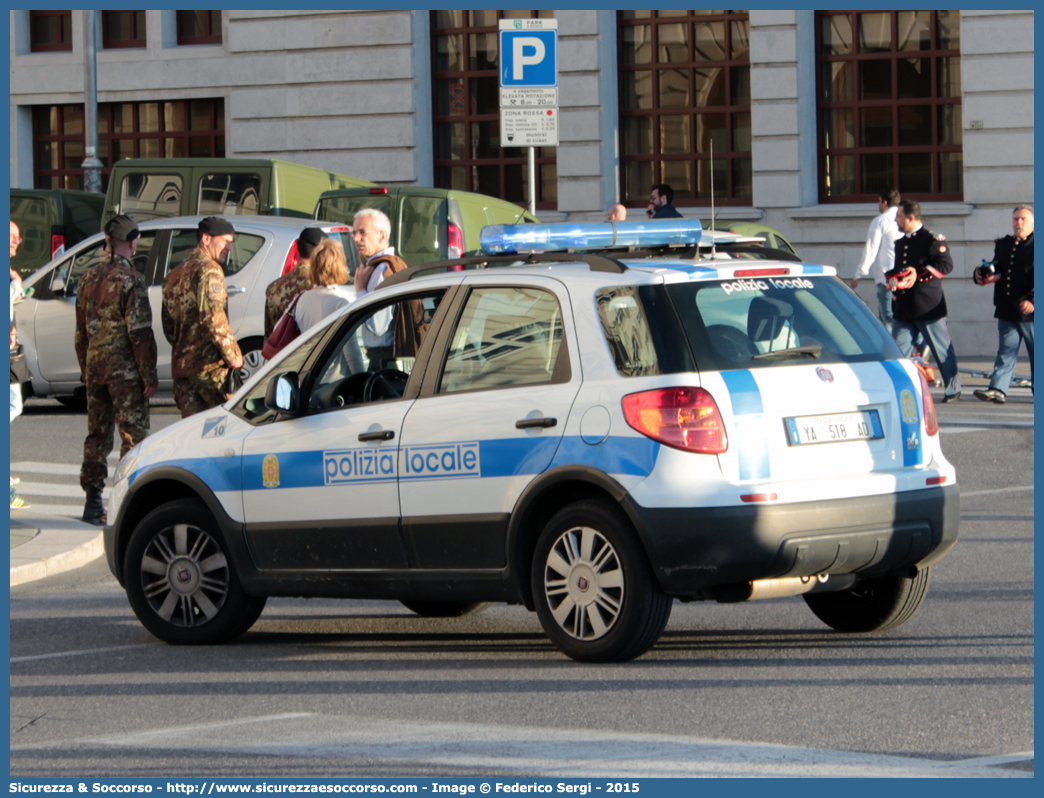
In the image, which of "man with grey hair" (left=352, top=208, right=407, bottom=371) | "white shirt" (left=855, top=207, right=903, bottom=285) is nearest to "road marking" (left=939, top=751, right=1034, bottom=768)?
"man with grey hair" (left=352, top=208, right=407, bottom=371)

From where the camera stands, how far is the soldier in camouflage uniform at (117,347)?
10.6m

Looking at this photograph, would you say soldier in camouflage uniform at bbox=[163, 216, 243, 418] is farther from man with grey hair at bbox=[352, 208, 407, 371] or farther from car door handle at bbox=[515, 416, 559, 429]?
car door handle at bbox=[515, 416, 559, 429]

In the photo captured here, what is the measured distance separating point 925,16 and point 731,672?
18.6m

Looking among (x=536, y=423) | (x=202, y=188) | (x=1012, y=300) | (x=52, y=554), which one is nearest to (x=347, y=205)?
(x=202, y=188)

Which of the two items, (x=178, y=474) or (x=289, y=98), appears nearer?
(x=178, y=474)

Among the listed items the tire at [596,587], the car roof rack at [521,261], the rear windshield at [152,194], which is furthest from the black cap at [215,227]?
the rear windshield at [152,194]

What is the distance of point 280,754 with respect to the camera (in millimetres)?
5176

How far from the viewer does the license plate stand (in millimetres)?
6211

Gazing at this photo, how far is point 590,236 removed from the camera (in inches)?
278

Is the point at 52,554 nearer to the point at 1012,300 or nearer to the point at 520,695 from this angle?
the point at 520,695

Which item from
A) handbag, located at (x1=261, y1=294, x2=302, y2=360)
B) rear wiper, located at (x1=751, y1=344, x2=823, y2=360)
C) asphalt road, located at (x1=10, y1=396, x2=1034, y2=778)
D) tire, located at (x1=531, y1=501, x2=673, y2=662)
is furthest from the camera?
handbag, located at (x1=261, y1=294, x2=302, y2=360)

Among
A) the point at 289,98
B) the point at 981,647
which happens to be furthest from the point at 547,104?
the point at 289,98

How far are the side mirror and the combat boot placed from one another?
4.08 metres
